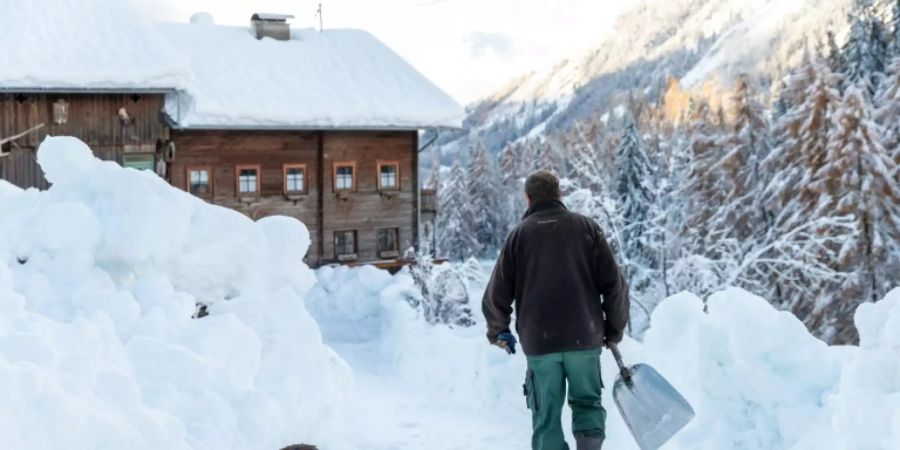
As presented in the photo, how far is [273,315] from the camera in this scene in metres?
7.85

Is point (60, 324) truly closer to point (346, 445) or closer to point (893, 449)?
point (346, 445)

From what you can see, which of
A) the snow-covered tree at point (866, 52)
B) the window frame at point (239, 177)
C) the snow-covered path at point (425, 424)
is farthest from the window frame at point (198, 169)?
the snow-covered tree at point (866, 52)

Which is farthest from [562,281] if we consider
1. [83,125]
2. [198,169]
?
[198,169]

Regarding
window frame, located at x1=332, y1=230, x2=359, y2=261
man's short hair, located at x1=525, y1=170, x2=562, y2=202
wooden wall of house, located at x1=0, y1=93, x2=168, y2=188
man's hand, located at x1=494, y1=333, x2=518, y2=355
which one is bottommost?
window frame, located at x1=332, y1=230, x2=359, y2=261

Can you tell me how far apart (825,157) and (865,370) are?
23017 millimetres

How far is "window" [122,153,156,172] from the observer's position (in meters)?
23.9

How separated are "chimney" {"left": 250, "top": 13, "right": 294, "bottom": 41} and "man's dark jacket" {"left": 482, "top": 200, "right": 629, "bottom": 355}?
25.7m

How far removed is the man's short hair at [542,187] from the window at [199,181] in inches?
837

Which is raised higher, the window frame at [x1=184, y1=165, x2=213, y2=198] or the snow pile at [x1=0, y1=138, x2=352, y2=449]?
the window frame at [x1=184, y1=165, x2=213, y2=198]

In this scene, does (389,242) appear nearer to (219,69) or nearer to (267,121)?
(267,121)

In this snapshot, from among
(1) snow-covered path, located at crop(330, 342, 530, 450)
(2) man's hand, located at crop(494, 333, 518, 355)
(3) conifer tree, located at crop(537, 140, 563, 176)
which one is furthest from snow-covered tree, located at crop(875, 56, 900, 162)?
(3) conifer tree, located at crop(537, 140, 563, 176)

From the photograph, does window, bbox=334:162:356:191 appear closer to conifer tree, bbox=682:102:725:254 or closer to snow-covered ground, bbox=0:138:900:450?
conifer tree, bbox=682:102:725:254

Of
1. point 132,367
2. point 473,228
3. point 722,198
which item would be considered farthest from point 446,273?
point 473,228

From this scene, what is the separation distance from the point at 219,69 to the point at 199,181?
3196 mm
